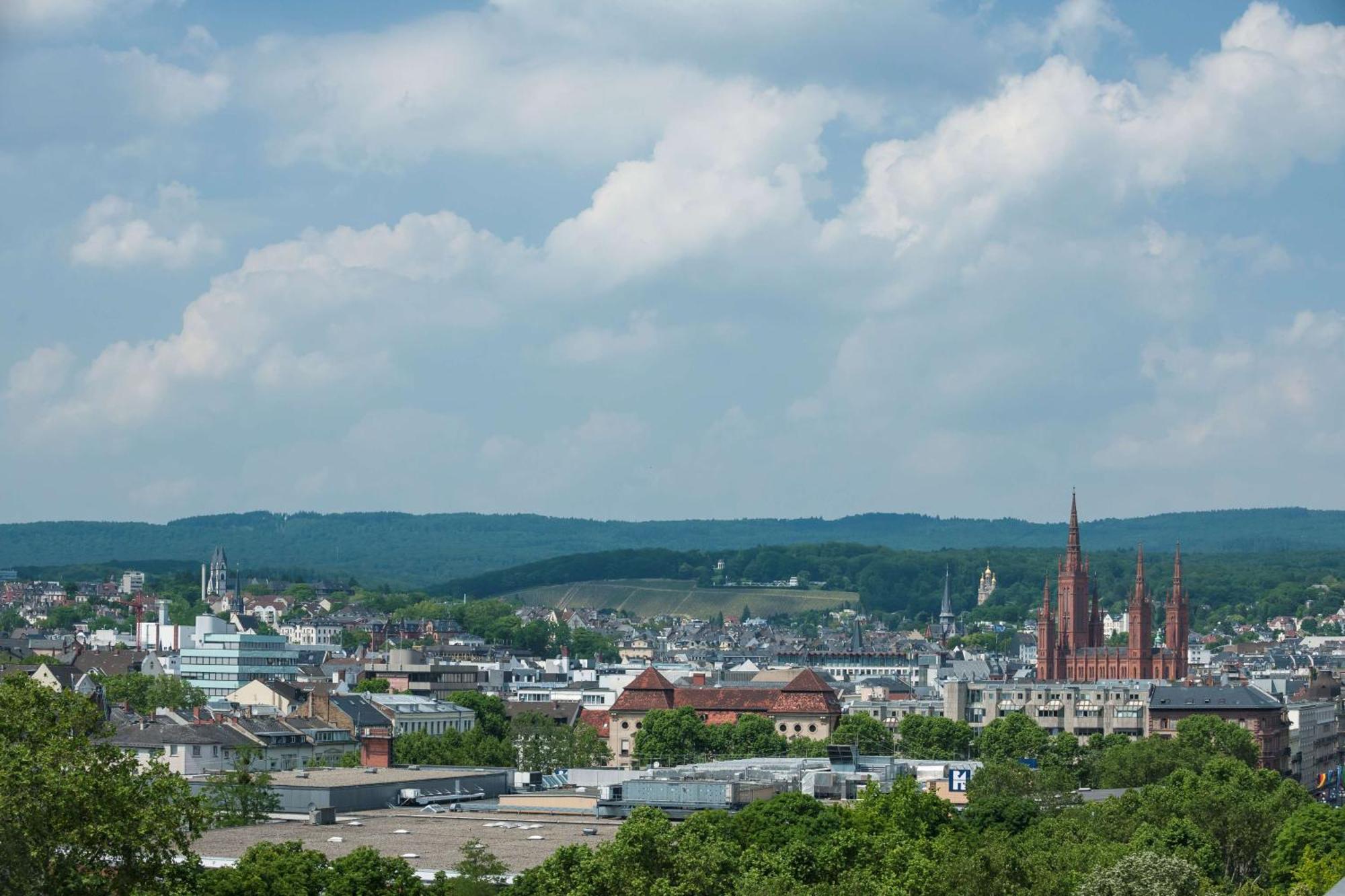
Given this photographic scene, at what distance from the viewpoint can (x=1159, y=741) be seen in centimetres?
15500

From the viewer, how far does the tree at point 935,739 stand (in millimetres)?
169250

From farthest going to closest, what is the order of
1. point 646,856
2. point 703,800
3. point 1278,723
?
point 1278,723 → point 703,800 → point 646,856

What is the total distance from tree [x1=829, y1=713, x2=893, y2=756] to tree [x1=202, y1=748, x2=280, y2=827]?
6537 cm

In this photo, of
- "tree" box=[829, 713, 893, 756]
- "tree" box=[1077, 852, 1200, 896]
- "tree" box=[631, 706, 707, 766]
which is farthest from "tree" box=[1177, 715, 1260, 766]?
"tree" box=[1077, 852, 1200, 896]

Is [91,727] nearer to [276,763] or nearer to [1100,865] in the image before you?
[1100,865]

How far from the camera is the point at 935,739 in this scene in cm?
17012

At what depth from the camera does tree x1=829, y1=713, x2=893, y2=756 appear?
165875 millimetres

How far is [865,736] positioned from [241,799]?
72.9 metres

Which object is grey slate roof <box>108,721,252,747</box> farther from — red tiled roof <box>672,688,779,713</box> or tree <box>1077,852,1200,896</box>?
tree <box>1077,852,1200,896</box>

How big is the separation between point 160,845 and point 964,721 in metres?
129

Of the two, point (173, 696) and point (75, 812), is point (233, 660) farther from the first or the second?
point (75, 812)

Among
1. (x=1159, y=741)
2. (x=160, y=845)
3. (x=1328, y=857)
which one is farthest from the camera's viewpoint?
(x=1159, y=741)

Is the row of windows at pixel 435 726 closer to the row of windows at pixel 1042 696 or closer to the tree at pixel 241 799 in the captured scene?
the row of windows at pixel 1042 696

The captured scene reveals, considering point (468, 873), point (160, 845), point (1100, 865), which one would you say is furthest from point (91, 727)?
point (1100, 865)
